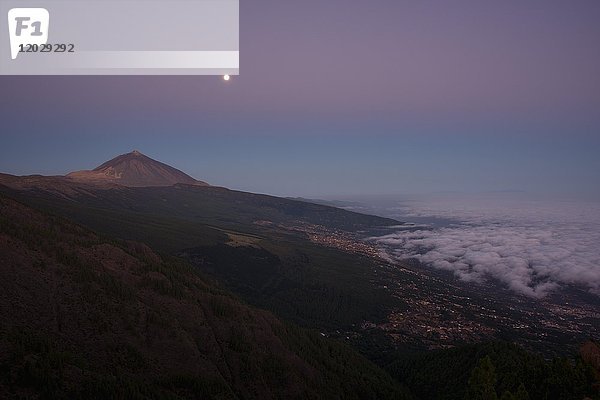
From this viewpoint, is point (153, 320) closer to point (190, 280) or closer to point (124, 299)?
point (124, 299)

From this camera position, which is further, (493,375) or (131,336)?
(131,336)

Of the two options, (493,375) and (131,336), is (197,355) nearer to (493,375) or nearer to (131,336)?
(131,336)

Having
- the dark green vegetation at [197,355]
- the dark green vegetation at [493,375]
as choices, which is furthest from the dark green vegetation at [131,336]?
the dark green vegetation at [493,375]

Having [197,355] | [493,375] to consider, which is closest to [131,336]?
[197,355]

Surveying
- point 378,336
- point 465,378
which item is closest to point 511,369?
point 465,378

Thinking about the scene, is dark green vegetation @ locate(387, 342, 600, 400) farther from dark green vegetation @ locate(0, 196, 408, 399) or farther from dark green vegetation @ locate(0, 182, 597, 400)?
dark green vegetation @ locate(0, 196, 408, 399)

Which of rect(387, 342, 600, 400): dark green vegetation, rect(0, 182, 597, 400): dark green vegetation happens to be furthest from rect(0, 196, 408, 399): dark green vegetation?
rect(387, 342, 600, 400): dark green vegetation
